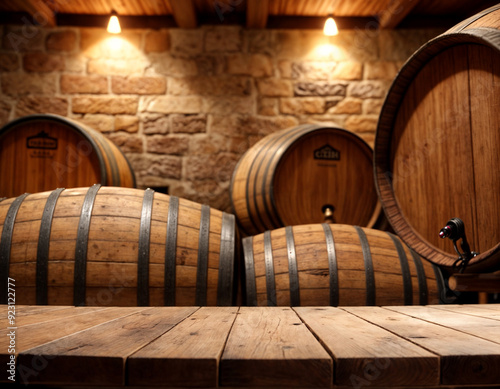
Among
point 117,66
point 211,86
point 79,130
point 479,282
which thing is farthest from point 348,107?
point 479,282

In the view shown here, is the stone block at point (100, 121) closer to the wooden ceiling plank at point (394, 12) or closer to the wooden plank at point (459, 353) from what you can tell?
the wooden ceiling plank at point (394, 12)

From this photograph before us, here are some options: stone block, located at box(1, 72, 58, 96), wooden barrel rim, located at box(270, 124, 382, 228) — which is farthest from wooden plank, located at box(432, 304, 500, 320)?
stone block, located at box(1, 72, 58, 96)

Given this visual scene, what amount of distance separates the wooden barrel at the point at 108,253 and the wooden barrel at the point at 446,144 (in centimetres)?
98

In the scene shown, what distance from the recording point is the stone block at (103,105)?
414cm

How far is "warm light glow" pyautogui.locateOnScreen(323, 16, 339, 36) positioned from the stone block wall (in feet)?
0.44

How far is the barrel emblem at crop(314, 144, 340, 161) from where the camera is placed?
300cm

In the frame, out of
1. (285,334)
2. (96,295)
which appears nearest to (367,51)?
(96,295)

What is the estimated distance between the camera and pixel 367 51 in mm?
4328

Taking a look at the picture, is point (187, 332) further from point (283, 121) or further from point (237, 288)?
point (283, 121)

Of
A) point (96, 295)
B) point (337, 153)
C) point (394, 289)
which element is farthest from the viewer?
point (337, 153)

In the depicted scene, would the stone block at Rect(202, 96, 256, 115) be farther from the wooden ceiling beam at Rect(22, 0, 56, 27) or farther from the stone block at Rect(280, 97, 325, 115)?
the wooden ceiling beam at Rect(22, 0, 56, 27)

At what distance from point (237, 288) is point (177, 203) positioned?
55 cm

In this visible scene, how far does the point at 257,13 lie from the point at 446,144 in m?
2.62

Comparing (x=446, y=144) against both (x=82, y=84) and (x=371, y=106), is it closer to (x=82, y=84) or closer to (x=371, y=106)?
(x=371, y=106)
